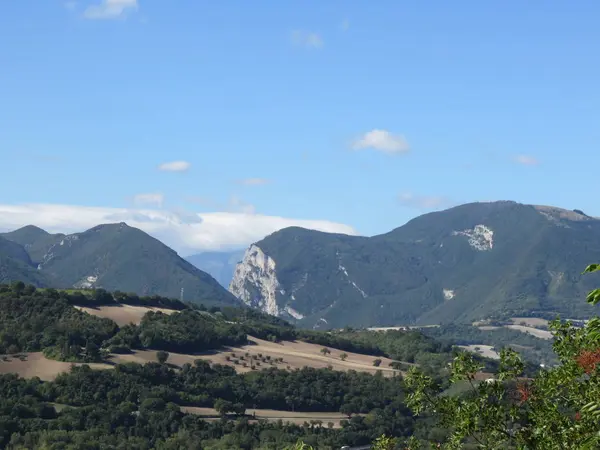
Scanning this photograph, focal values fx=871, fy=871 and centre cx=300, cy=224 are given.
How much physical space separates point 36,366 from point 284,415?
1985 inches

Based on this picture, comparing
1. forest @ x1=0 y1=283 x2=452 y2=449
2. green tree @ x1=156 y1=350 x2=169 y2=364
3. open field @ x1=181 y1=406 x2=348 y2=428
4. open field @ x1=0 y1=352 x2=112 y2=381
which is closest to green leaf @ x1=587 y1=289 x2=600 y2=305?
forest @ x1=0 y1=283 x2=452 y2=449

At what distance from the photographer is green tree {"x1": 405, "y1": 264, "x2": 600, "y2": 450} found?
26344mm

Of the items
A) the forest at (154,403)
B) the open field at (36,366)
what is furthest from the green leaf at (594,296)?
the open field at (36,366)

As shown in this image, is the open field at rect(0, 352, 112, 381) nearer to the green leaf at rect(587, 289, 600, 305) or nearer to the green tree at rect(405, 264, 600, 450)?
the green tree at rect(405, 264, 600, 450)

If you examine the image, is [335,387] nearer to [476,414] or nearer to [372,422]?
[372,422]

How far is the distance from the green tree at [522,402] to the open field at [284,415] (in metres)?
138

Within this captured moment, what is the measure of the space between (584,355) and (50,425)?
12686 centimetres

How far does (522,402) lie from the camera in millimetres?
28359

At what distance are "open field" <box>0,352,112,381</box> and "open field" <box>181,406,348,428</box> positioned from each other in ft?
82.7

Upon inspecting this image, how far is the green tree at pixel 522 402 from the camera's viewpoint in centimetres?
2634

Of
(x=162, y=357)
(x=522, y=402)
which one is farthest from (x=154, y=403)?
(x=522, y=402)

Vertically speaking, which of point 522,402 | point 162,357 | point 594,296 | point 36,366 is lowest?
point 36,366

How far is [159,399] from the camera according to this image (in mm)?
163000

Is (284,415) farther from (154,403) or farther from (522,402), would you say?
(522,402)
